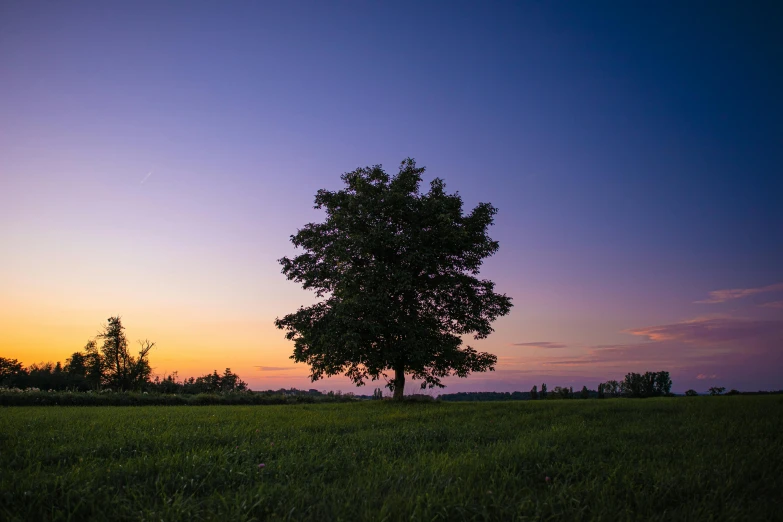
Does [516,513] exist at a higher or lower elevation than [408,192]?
lower

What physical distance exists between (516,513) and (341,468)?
238 cm

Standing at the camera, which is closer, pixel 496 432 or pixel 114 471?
pixel 114 471

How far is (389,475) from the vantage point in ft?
15.7

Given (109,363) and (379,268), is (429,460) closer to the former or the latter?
(379,268)

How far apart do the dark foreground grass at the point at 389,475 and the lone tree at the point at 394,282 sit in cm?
1083

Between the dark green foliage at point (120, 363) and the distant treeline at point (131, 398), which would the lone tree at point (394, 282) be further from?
the dark green foliage at point (120, 363)

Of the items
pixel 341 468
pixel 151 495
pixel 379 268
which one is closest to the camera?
pixel 151 495

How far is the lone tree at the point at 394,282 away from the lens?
61.5 ft

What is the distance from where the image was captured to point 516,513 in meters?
3.64

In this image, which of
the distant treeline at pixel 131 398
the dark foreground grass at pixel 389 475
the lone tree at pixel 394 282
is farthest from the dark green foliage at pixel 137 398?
the dark foreground grass at pixel 389 475

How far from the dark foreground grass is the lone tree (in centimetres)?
1083

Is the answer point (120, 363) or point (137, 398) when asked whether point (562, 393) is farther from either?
point (120, 363)

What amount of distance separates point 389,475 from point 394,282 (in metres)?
15.0

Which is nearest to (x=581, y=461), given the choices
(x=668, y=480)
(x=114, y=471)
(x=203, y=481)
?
(x=668, y=480)
